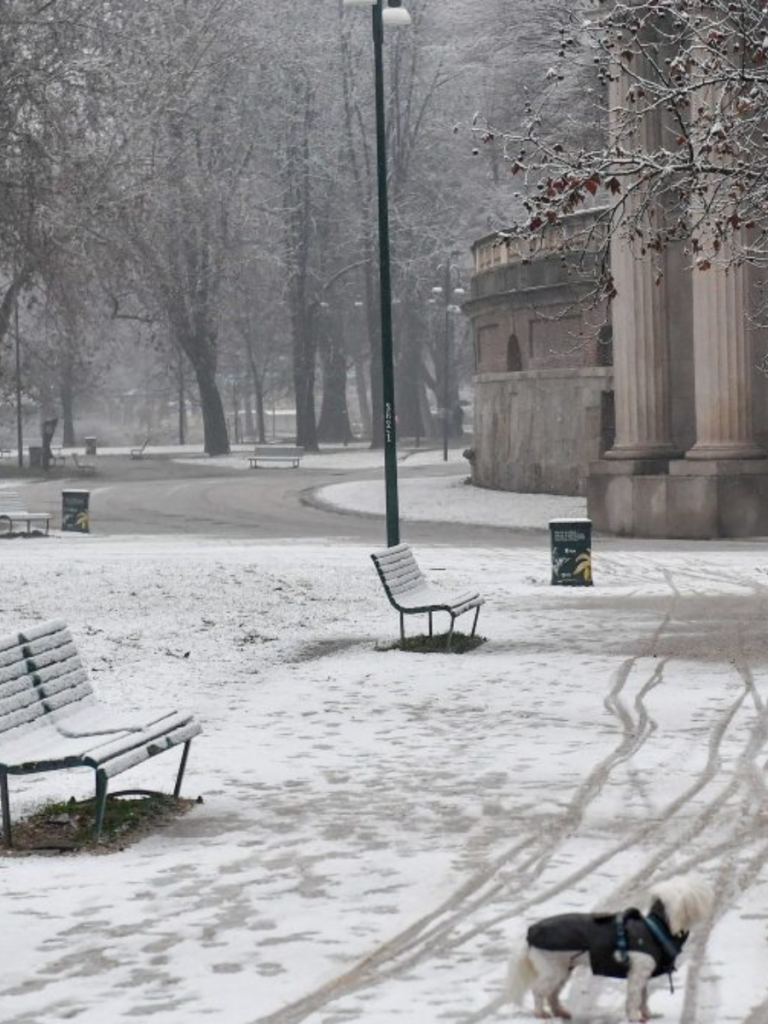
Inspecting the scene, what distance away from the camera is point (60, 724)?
10.7 metres

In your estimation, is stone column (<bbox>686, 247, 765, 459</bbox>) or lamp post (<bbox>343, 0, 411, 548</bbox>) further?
stone column (<bbox>686, 247, 765, 459</bbox>)

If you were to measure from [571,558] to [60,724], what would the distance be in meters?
13.5

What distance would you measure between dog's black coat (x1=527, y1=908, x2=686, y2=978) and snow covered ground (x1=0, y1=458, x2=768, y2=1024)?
0.24 m

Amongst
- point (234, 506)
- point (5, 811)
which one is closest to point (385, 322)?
point (5, 811)

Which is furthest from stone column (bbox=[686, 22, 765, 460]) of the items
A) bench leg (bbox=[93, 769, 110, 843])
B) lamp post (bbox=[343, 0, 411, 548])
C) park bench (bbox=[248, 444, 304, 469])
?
park bench (bbox=[248, 444, 304, 469])

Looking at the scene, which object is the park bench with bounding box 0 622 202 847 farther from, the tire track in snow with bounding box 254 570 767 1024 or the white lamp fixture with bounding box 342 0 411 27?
the white lamp fixture with bounding box 342 0 411 27

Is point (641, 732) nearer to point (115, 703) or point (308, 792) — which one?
point (308, 792)

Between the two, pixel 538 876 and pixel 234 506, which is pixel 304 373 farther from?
pixel 538 876

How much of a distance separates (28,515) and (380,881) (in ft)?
84.5

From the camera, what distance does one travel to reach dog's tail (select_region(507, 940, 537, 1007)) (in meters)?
6.85

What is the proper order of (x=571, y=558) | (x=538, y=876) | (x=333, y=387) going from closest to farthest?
(x=538, y=876), (x=571, y=558), (x=333, y=387)

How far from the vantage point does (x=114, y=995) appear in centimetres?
723

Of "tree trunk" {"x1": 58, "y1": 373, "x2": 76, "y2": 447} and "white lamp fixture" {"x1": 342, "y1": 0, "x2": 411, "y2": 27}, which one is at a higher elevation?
"white lamp fixture" {"x1": 342, "y1": 0, "x2": 411, "y2": 27}

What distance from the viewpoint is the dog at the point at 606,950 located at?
6852 mm
